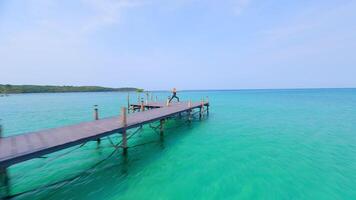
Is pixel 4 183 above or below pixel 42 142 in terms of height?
below

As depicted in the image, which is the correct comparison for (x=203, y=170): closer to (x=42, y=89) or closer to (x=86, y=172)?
(x=86, y=172)

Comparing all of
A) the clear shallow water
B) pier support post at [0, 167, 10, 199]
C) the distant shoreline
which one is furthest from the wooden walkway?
the distant shoreline

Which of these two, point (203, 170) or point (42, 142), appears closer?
point (42, 142)

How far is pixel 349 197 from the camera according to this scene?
6.70 metres

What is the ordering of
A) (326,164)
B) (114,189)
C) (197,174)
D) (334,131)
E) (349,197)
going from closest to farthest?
(349,197)
(114,189)
(197,174)
(326,164)
(334,131)

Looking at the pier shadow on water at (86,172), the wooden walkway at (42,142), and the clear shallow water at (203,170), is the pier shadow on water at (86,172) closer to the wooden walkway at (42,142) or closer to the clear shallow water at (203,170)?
the clear shallow water at (203,170)

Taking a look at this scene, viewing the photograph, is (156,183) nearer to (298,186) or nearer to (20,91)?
(298,186)

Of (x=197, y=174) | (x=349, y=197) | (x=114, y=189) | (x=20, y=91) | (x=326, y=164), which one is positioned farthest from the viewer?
(x=20, y=91)

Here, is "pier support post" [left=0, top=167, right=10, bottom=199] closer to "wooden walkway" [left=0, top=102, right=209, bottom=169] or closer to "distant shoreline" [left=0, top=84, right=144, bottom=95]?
"wooden walkway" [left=0, top=102, right=209, bottom=169]

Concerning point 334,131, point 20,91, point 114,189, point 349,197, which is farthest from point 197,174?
point 20,91

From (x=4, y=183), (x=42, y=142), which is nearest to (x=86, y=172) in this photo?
(x=42, y=142)

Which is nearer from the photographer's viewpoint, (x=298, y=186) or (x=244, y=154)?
(x=298, y=186)

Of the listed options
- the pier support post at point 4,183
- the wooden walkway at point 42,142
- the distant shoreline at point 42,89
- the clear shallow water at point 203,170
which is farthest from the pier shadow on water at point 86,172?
the distant shoreline at point 42,89

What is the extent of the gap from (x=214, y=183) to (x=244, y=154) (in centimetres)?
396
